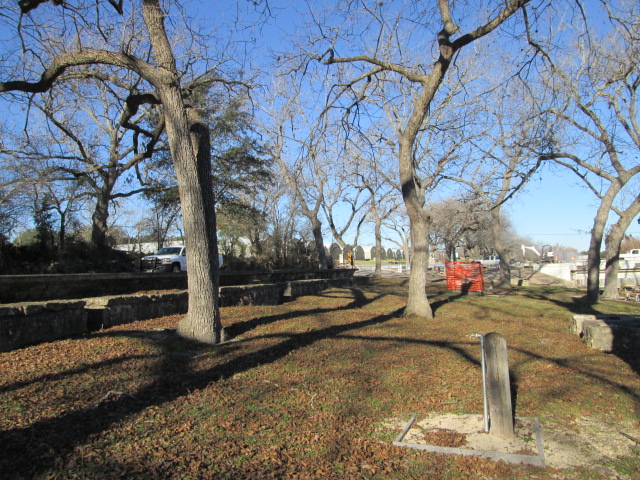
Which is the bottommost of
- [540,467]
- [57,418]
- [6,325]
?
[540,467]

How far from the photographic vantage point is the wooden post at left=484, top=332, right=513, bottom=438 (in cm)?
429

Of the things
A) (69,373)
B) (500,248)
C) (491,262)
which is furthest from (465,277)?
(491,262)

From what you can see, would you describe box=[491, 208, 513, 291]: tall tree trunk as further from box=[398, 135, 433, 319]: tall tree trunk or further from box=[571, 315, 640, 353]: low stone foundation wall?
box=[571, 315, 640, 353]: low stone foundation wall

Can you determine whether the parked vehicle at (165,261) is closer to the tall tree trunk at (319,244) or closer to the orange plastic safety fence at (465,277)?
the tall tree trunk at (319,244)

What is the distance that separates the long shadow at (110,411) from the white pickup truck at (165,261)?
50.6ft

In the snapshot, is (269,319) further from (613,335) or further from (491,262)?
(491,262)

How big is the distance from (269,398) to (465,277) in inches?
691

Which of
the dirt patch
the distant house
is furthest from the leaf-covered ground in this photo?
the distant house

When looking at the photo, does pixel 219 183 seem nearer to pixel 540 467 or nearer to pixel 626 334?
pixel 626 334

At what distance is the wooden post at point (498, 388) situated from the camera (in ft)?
14.1

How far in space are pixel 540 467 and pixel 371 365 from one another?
317 centimetres

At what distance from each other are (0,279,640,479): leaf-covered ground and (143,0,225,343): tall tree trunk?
0.43m

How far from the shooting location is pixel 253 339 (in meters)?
7.80

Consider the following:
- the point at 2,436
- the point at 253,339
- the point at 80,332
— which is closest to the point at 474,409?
the point at 253,339
